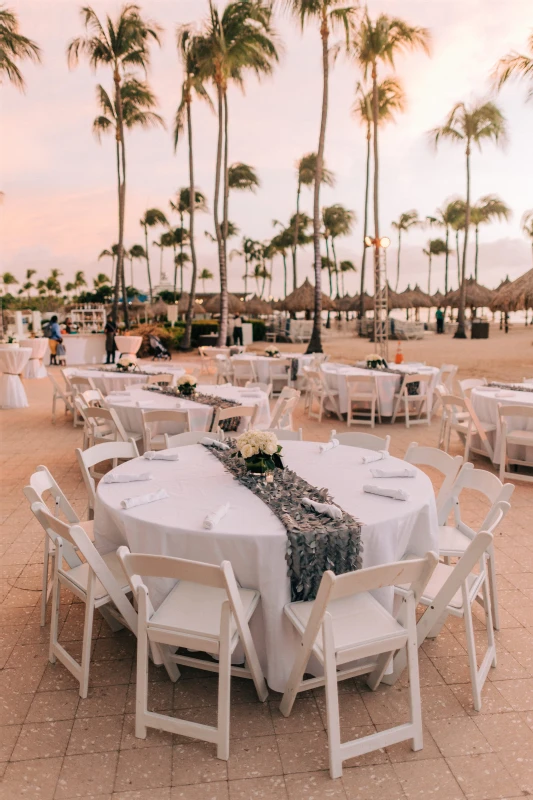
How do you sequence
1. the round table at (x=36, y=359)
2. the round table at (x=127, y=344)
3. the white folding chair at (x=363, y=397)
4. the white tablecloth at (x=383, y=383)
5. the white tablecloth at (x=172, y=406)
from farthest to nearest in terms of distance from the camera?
the round table at (x=127, y=344), the round table at (x=36, y=359), the white tablecloth at (x=383, y=383), the white folding chair at (x=363, y=397), the white tablecloth at (x=172, y=406)

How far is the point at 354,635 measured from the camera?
87.8 inches

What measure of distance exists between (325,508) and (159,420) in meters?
3.07

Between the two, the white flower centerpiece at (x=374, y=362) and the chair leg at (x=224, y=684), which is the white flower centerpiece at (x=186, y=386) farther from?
the chair leg at (x=224, y=684)

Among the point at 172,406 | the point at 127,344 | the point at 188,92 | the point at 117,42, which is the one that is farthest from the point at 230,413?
the point at 117,42

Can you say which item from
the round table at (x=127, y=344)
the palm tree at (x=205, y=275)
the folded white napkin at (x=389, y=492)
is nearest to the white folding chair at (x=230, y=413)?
the folded white napkin at (x=389, y=492)

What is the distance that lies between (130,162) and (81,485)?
2134 cm

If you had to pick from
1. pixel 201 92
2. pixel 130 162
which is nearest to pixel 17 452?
pixel 201 92

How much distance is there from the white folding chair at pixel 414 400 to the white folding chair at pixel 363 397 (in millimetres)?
350

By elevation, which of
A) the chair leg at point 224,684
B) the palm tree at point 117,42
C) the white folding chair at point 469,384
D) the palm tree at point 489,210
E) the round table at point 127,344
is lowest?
the chair leg at point 224,684

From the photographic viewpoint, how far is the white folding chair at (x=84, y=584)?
97.0 inches

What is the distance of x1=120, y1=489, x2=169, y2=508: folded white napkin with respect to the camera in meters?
2.75

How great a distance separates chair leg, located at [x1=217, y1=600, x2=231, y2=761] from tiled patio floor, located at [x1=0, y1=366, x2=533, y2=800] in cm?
7

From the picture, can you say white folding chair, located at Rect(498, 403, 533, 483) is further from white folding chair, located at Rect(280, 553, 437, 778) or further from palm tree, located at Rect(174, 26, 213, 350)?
palm tree, located at Rect(174, 26, 213, 350)

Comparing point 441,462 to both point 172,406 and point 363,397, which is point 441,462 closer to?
A: point 172,406
